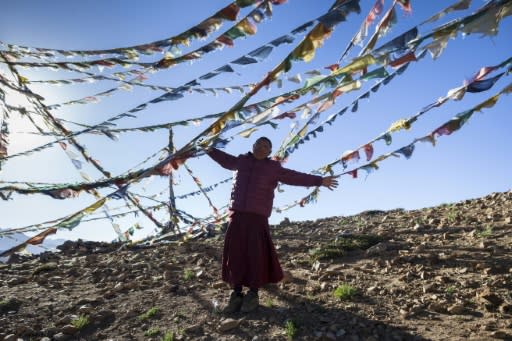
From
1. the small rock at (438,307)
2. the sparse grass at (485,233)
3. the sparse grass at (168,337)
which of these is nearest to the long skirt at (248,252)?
the sparse grass at (168,337)

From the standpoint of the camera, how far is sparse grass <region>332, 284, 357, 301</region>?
481cm

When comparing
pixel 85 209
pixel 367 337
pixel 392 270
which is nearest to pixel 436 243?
pixel 392 270

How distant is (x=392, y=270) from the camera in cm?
566

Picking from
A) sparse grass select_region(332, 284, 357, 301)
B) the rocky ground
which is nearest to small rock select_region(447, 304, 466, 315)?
the rocky ground

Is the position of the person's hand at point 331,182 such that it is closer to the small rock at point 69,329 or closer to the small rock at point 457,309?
the small rock at point 457,309

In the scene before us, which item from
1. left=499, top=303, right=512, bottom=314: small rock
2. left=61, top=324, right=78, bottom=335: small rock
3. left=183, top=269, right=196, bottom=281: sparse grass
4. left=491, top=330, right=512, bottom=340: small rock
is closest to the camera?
left=491, top=330, right=512, bottom=340: small rock

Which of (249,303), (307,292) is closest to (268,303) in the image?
(249,303)

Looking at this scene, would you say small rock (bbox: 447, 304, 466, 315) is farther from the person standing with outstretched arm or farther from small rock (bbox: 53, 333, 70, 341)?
small rock (bbox: 53, 333, 70, 341)

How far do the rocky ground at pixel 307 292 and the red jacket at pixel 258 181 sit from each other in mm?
1139

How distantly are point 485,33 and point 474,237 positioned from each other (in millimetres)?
4910

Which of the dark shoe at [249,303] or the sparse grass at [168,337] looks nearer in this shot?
the sparse grass at [168,337]

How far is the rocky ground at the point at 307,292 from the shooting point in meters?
4.12

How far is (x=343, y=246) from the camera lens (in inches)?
275

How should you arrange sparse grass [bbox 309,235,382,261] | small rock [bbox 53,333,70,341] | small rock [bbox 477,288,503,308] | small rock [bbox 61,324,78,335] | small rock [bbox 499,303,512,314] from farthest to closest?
sparse grass [bbox 309,235,382,261]
small rock [bbox 61,324,78,335]
small rock [bbox 53,333,70,341]
small rock [bbox 477,288,503,308]
small rock [bbox 499,303,512,314]
